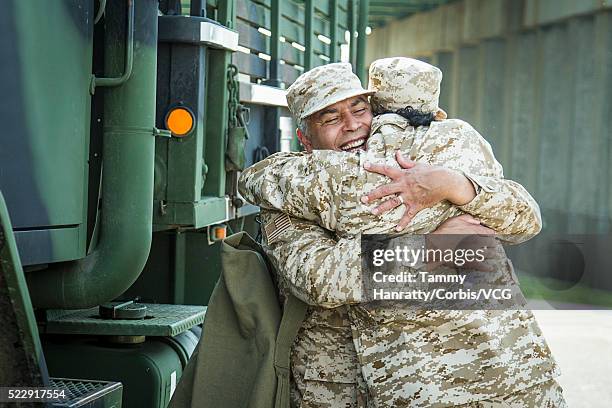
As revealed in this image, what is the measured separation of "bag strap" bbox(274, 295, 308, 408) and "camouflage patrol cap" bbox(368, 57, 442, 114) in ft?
1.76

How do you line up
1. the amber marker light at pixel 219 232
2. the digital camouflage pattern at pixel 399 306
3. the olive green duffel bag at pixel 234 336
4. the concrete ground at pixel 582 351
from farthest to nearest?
1. the concrete ground at pixel 582 351
2. the amber marker light at pixel 219 232
3. the olive green duffel bag at pixel 234 336
4. the digital camouflage pattern at pixel 399 306

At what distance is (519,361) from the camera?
258 cm

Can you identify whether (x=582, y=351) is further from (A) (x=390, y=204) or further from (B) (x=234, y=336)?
(A) (x=390, y=204)

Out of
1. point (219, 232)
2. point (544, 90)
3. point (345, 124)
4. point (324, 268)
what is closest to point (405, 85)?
point (345, 124)

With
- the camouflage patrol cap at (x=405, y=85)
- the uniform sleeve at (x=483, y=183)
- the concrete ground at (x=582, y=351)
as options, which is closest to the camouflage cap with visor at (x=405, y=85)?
the camouflage patrol cap at (x=405, y=85)

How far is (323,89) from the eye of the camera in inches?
109

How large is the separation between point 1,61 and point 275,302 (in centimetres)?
90

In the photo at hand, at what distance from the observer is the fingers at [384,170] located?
256 centimetres

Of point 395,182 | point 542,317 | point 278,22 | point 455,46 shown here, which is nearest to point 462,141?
point 395,182

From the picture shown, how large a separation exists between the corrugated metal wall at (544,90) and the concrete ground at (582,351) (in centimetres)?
69

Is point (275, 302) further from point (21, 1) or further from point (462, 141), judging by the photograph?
point (21, 1)

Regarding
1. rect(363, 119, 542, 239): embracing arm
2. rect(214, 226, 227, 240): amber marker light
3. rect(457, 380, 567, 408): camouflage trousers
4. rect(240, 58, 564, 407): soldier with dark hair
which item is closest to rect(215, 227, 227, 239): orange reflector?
rect(214, 226, 227, 240): amber marker light

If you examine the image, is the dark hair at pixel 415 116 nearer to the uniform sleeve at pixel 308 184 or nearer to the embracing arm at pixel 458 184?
the embracing arm at pixel 458 184

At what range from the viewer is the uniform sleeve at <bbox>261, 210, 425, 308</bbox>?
2.54 m
